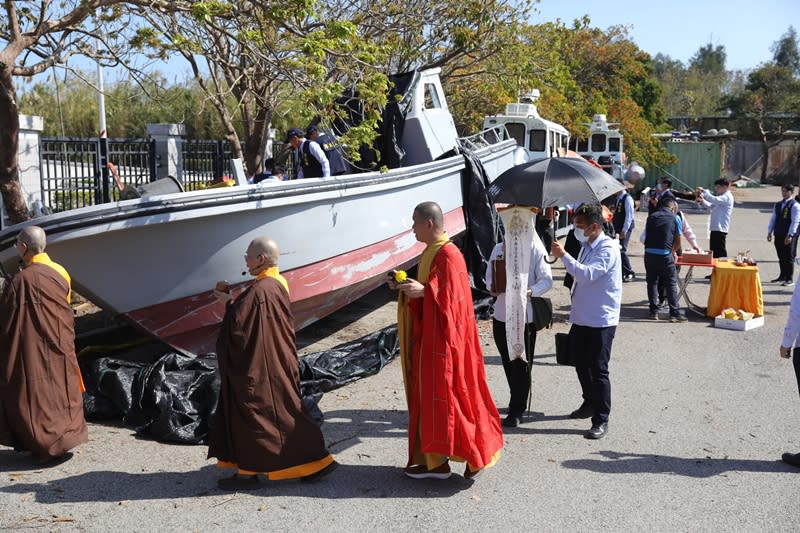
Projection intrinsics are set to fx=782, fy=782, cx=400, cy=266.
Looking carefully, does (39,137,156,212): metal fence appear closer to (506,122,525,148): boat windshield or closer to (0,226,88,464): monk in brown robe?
(0,226,88,464): monk in brown robe

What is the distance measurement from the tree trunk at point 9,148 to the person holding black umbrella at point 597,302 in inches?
241

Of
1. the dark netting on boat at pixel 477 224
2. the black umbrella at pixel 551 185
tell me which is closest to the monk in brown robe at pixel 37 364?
the black umbrella at pixel 551 185

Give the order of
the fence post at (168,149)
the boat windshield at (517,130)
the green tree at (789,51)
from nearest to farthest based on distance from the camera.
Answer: the fence post at (168,149) < the boat windshield at (517,130) < the green tree at (789,51)

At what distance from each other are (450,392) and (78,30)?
6.55 meters

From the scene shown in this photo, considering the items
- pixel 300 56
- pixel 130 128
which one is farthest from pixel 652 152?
pixel 300 56

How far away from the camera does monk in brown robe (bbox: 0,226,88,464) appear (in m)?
5.37

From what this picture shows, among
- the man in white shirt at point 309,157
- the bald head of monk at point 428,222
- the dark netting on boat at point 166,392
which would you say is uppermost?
the man in white shirt at point 309,157

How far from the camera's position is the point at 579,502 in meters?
4.88

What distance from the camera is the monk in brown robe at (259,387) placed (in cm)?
482

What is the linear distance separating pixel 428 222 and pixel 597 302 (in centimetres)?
174

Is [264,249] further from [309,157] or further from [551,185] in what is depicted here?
[309,157]

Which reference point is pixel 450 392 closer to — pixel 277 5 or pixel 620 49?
pixel 277 5

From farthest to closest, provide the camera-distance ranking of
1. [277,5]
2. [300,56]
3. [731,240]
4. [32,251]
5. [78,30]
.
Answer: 1. [731,240]
2. [78,30]
3. [300,56]
4. [277,5]
5. [32,251]

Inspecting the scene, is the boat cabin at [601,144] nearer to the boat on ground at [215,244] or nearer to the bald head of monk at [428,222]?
the boat on ground at [215,244]
